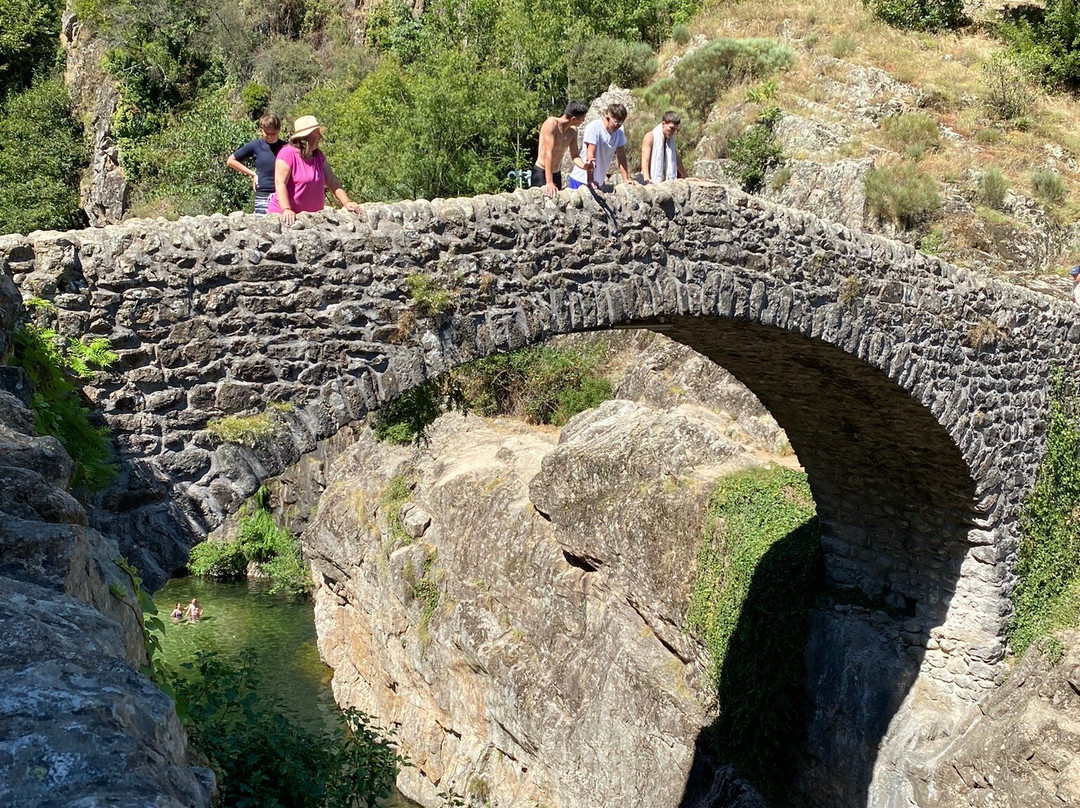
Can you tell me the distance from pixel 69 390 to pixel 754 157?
47.1 feet

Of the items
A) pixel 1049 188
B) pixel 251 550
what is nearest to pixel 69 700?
pixel 1049 188

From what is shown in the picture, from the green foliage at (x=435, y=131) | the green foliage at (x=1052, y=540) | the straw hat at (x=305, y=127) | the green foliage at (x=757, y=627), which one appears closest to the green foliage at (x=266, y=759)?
the straw hat at (x=305, y=127)

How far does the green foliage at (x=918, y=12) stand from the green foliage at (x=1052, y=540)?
1419 cm

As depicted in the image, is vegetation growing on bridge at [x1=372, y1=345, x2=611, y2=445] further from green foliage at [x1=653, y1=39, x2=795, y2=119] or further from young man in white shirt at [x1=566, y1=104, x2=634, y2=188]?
young man in white shirt at [x1=566, y1=104, x2=634, y2=188]

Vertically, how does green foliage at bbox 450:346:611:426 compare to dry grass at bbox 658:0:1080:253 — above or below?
below

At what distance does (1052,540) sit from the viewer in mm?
10117

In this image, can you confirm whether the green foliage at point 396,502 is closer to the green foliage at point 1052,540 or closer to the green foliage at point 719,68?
the green foliage at point 1052,540

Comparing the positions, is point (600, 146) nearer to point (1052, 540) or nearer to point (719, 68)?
point (1052, 540)

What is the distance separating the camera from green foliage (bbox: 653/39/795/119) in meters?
20.6

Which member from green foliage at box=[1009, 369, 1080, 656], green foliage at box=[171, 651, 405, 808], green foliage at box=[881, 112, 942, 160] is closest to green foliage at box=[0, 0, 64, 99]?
green foliage at box=[881, 112, 942, 160]

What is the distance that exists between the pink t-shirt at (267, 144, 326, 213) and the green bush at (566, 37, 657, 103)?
18784 mm

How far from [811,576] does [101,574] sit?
9098 mm

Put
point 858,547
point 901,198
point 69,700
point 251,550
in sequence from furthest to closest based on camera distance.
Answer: point 251,550 < point 901,198 < point 858,547 < point 69,700

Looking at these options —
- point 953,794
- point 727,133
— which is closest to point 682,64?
point 727,133
